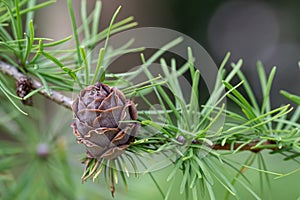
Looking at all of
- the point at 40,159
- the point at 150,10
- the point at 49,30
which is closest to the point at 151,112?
the point at 40,159

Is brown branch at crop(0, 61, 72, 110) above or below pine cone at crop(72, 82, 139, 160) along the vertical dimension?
above

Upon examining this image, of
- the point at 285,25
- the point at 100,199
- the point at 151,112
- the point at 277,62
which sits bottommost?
the point at 100,199

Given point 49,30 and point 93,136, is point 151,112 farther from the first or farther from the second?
point 49,30

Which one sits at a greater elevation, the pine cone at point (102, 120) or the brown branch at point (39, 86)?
the brown branch at point (39, 86)
